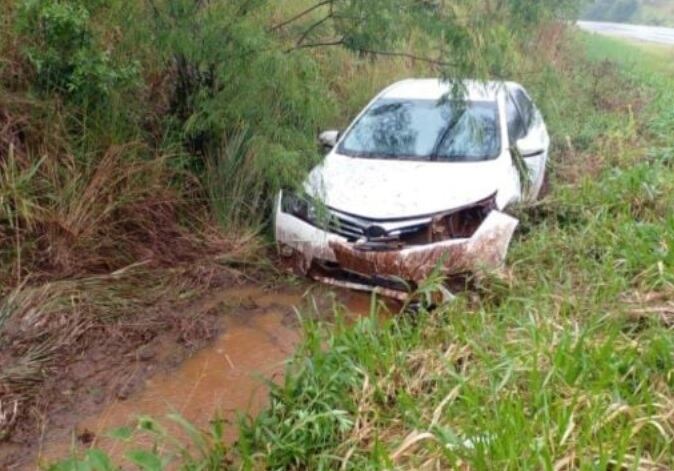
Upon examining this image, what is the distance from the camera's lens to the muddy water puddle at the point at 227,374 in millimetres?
3799

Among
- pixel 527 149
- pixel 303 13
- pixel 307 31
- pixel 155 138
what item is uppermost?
pixel 303 13

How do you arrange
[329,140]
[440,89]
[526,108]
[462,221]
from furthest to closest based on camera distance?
[526,108] → [440,89] → [329,140] → [462,221]

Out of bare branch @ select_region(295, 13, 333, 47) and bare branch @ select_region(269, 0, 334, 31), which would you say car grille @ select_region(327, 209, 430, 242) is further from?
A: bare branch @ select_region(269, 0, 334, 31)

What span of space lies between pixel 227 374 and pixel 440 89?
346 centimetres

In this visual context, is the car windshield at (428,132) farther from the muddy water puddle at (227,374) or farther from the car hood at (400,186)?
the muddy water puddle at (227,374)

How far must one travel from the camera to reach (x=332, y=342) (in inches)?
150

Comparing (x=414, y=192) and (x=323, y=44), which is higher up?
(x=323, y=44)

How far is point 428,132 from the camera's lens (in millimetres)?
6145

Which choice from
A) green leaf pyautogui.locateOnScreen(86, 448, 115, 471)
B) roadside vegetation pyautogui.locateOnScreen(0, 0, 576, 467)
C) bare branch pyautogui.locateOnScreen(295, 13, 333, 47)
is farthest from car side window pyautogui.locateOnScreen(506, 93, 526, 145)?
green leaf pyautogui.locateOnScreen(86, 448, 115, 471)

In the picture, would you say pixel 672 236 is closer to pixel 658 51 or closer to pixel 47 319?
pixel 47 319

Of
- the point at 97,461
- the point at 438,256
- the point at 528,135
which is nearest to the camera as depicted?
the point at 97,461

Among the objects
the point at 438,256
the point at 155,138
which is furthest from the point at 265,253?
the point at 438,256

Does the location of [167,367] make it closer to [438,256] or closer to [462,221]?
[438,256]

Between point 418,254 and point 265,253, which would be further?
point 265,253
